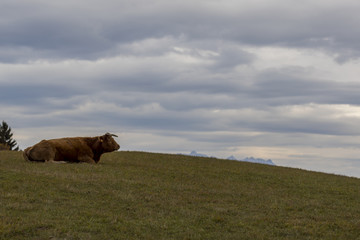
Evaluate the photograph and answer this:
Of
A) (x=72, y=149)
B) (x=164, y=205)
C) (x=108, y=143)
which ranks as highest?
(x=108, y=143)

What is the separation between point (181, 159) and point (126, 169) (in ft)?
29.7

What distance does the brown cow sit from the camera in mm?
25703

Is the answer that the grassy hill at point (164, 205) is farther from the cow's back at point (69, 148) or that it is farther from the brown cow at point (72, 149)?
the cow's back at point (69, 148)

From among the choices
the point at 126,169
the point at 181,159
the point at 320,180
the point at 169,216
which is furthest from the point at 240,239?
the point at 181,159

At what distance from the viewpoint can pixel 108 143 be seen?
27422 mm

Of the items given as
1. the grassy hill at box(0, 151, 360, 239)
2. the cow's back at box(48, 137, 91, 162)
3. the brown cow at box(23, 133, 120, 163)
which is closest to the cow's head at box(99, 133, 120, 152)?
the brown cow at box(23, 133, 120, 163)

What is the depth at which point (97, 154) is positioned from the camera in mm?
27734

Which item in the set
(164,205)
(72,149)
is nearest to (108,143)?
(72,149)

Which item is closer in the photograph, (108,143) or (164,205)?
(164,205)

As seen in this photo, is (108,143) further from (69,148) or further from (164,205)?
(164,205)

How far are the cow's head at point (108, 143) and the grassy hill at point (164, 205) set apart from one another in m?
3.13

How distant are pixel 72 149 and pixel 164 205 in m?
12.0

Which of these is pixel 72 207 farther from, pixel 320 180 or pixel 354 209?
pixel 320 180

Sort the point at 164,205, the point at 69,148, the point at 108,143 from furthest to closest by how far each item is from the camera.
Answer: the point at 108,143 → the point at 69,148 → the point at 164,205
